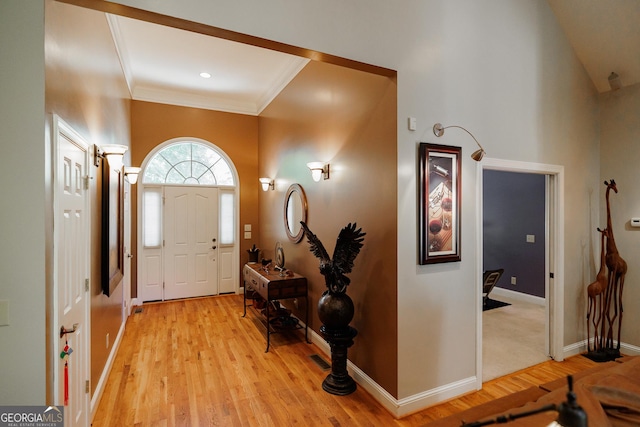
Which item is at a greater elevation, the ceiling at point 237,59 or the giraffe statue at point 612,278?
the ceiling at point 237,59

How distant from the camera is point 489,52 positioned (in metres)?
2.96

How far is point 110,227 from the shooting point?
3.01m

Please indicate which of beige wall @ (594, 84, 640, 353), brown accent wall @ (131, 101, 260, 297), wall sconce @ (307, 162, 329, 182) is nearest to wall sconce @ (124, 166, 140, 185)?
brown accent wall @ (131, 101, 260, 297)

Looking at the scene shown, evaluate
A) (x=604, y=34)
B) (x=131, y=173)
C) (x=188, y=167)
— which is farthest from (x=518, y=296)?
(x=131, y=173)

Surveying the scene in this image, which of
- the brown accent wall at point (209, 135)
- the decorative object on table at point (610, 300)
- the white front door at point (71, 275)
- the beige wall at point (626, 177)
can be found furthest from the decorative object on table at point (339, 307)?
the brown accent wall at point (209, 135)

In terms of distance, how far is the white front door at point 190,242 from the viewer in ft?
18.5

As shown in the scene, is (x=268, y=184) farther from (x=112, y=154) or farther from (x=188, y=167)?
(x=112, y=154)

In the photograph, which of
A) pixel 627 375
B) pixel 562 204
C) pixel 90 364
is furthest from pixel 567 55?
pixel 90 364

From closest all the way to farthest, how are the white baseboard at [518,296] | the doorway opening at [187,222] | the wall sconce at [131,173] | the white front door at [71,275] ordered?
the white front door at [71,275] → the wall sconce at [131,173] → the white baseboard at [518,296] → the doorway opening at [187,222]

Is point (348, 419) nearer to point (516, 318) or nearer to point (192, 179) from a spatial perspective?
point (516, 318)

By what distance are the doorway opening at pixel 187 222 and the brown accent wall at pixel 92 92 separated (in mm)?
1680

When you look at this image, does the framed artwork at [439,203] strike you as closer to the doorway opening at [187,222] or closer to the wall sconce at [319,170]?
the wall sconce at [319,170]

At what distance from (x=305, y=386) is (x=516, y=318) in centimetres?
361

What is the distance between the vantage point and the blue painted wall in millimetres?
5402
